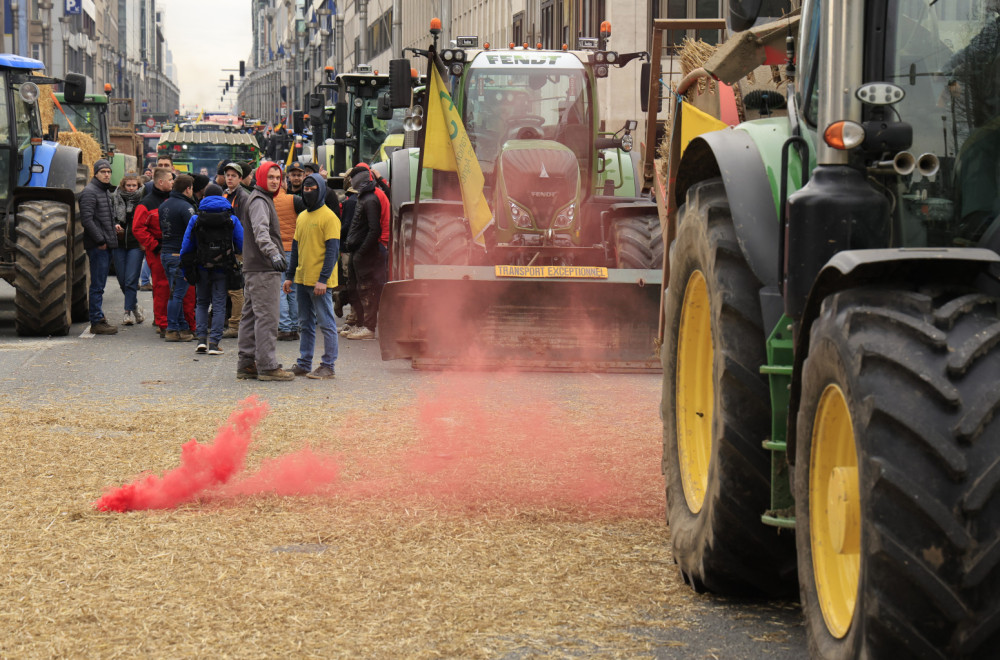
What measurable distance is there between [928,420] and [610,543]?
9.77ft

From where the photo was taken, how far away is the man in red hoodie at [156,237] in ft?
50.2

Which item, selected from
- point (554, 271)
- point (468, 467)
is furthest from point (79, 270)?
point (468, 467)

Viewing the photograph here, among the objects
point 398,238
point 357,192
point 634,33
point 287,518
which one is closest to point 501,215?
point 398,238

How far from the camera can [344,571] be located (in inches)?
221

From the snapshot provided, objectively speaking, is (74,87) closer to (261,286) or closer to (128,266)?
(128,266)

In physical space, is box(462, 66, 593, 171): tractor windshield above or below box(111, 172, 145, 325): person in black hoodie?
above

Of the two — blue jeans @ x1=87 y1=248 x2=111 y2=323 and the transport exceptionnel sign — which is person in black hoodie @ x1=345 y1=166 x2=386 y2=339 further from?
the transport exceptionnel sign

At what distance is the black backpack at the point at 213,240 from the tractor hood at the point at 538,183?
2.94 metres

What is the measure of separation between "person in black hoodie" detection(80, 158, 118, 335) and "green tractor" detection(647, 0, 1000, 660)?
1100 cm

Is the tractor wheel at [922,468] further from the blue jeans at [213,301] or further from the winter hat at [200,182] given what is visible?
the winter hat at [200,182]

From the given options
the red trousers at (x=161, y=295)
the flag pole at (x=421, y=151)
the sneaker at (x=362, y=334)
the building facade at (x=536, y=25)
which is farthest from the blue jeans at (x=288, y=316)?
the building facade at (x=536, y=25)

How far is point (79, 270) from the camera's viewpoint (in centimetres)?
1612

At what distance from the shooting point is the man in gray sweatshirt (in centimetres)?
1177

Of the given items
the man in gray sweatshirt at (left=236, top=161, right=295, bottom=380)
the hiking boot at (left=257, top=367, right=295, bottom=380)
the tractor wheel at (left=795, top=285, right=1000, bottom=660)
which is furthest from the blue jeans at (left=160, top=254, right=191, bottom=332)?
the tractor wheel at (left=795, top=285, right=1000, bottom=660)
